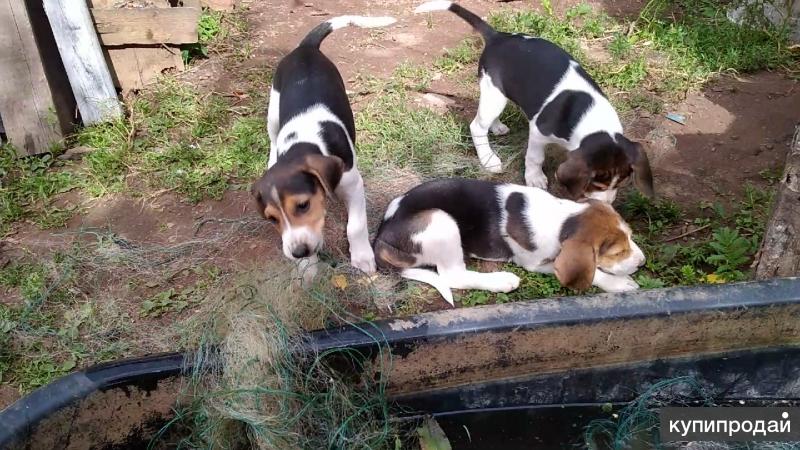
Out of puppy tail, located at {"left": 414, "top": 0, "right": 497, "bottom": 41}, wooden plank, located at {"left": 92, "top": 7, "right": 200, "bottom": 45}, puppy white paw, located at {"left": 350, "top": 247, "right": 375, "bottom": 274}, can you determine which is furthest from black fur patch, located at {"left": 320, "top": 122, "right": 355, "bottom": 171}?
wooden plank, located at {"left": 92, "top": 7, "right": 200, "bottom": 45}

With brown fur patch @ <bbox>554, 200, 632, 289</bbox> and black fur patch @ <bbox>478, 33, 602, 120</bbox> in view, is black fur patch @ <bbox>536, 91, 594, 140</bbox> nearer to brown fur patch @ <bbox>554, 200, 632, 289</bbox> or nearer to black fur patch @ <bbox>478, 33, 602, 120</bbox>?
black fur patch @ <bbox>478, 33, 602, 120</bbox>

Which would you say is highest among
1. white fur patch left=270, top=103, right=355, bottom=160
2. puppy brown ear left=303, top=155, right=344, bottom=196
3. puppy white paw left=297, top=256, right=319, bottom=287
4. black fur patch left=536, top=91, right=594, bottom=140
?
puppy brown ear left=303, top=155, right=344, bottom=196

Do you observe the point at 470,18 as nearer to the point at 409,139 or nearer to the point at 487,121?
the point at 487,121

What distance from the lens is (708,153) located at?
578cm

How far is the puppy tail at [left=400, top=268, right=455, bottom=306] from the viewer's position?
4535mm

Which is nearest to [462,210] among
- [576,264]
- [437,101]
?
[576,264]

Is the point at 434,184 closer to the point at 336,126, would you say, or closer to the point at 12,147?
the point at 336,126

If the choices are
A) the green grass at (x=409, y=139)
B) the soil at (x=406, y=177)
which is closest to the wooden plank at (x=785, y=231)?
the soil at (x=406, y=177)

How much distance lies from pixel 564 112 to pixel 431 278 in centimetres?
150

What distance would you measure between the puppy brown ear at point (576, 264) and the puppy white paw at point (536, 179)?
1.30 m

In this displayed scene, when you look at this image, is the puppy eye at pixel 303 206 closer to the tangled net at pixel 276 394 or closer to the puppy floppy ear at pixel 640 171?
the tangled net at pixel 276 394

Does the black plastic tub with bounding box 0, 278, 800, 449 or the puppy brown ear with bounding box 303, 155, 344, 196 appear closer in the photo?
the black plastic tub with bounding box 0, 278, 800, 449

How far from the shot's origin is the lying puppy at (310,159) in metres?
4.11

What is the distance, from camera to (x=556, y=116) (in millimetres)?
5113
